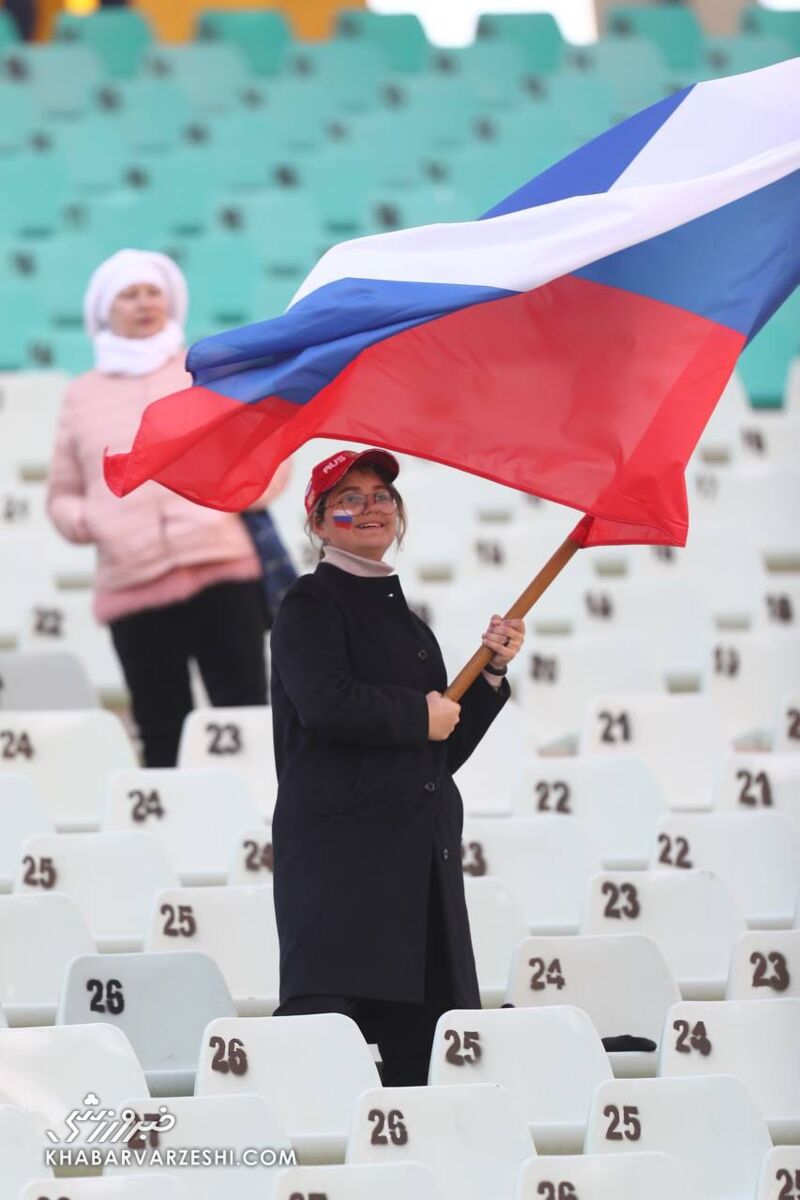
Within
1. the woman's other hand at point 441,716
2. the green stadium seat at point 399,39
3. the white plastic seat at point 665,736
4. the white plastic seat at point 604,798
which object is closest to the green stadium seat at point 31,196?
the green stadium seat at point 399,39

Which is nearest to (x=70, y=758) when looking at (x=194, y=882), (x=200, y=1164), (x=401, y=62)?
(x=194, y=882)

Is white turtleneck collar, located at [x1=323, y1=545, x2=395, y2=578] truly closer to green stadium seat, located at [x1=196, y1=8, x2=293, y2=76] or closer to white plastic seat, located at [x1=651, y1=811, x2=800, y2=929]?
white plastic seat, located at [x1=651, y1=811, x2=800, y2=929]

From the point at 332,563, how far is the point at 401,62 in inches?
267

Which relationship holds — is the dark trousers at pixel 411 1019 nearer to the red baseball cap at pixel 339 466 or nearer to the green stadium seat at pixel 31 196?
the red baseball cap at pixel 339 466

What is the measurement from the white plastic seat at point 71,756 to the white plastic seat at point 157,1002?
50.6 inches

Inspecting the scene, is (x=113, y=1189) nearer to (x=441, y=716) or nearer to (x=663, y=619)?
(x=441, y=716)

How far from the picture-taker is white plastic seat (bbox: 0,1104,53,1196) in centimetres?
A: 330

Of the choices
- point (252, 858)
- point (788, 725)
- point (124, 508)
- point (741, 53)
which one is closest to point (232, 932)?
point (252, 858)

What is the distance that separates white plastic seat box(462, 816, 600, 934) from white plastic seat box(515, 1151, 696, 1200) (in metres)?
1.41

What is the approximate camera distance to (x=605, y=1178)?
11.0 ft

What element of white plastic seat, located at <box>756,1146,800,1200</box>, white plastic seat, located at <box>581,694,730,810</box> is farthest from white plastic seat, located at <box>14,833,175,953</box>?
white plastic seat, located at <box>756,1146,800,1200</box>

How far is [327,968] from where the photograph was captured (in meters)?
3.81

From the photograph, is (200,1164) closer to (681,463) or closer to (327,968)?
(327,968)

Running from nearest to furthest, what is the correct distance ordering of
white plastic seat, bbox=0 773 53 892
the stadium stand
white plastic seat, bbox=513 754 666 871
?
1. the stadium stand
2. white plastic seat, bbox=0 773 53 892
3. white plastic seat, bbox=513 754 666 871
